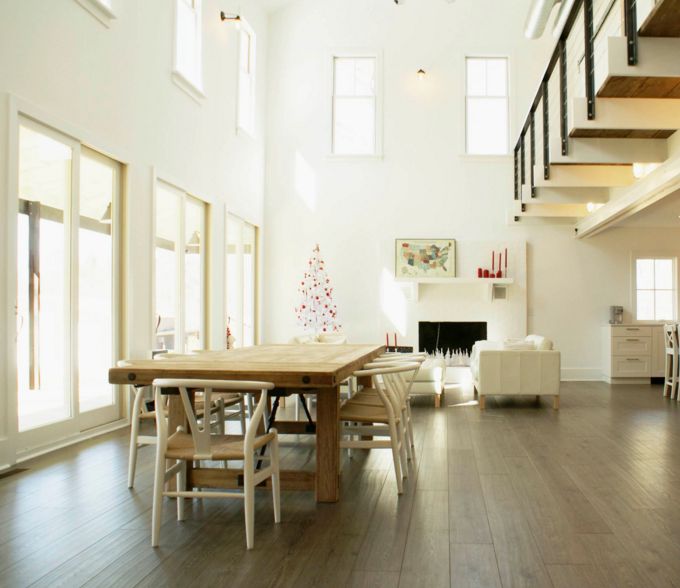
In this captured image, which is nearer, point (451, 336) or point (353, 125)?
point (451, 336)

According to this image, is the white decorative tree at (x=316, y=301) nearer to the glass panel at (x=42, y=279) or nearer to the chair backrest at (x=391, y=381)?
the glass panel at (x=42, y=279)

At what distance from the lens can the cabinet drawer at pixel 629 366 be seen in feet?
30.3

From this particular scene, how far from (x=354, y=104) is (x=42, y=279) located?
664 cm

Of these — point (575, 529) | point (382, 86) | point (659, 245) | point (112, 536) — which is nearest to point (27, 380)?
point (112, 536)

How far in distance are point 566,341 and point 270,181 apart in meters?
5.17

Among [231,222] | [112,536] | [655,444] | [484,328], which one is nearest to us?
[112,536]

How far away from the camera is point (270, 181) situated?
33.4 feet

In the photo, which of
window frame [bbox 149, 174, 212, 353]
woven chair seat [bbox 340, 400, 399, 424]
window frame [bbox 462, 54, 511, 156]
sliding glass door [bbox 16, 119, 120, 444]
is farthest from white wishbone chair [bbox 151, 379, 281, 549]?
window frame [bbox 462, 54, 511, 156]

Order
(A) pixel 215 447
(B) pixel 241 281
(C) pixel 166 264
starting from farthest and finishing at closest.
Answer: (B) pixel 241 281 → (C) pixel 166 264 → (A) pixel 215 447

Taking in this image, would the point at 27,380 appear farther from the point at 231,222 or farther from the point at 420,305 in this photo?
the point at 420,305

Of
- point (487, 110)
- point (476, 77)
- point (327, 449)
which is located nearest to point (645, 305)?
point (487, 110)

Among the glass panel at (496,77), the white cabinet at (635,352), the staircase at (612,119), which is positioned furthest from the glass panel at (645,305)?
the glass panel at (496,77)

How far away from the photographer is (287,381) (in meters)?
3.01

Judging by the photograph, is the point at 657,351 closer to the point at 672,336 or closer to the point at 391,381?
the point at 672,336
